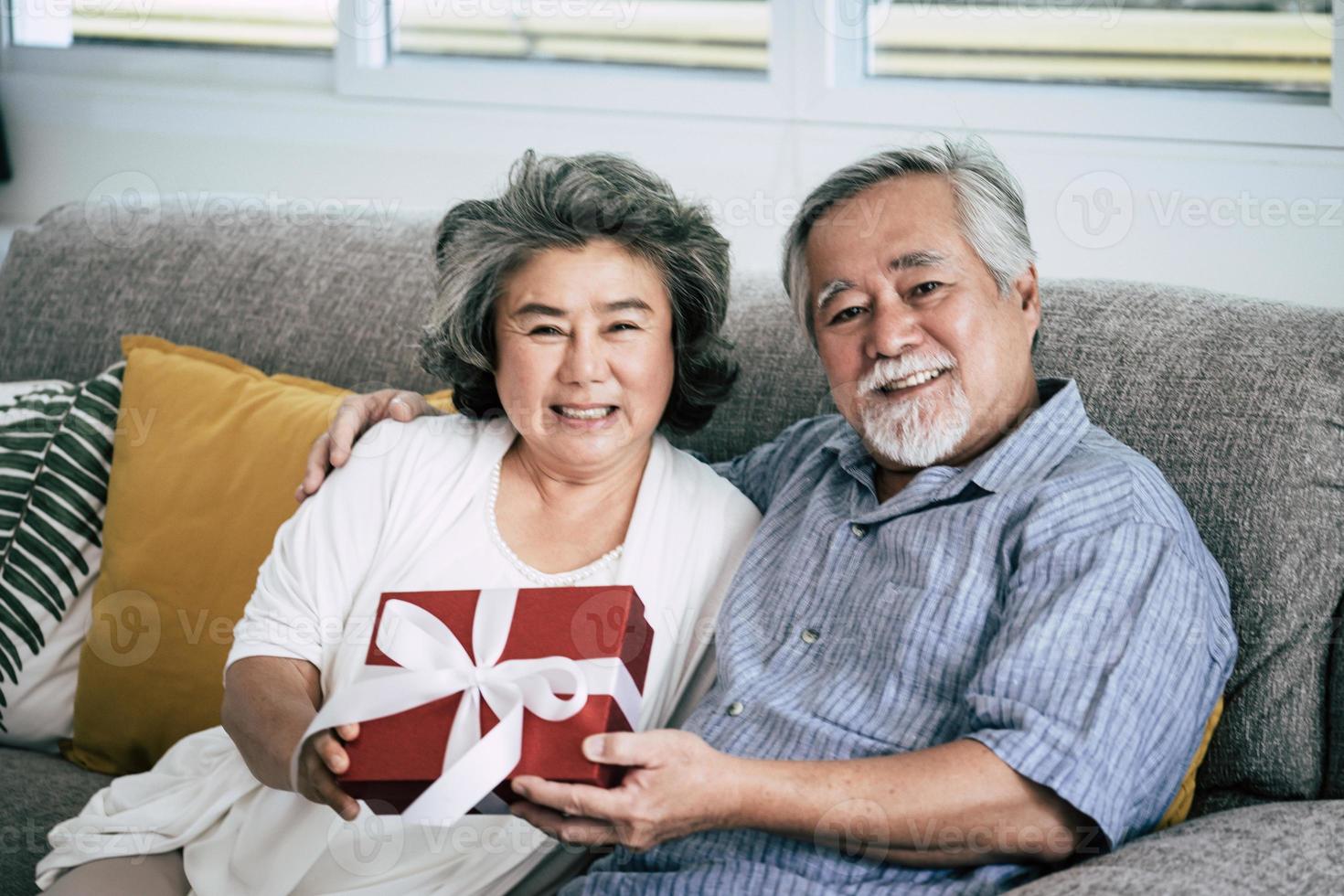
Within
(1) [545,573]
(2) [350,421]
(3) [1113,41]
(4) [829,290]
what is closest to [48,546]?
(2) [350,421]

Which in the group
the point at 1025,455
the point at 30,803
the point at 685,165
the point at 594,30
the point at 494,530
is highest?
the point at 594,30

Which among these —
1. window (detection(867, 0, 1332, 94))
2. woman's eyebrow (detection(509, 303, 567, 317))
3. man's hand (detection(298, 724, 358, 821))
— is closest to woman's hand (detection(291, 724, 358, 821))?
man's hand (detection(298, 724, 358, 821))

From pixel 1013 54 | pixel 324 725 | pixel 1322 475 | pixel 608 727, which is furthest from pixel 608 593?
pixel 1013 54

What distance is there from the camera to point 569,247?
154cm

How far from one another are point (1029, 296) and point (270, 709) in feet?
3.25

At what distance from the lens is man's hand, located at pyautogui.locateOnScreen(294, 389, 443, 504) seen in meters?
1.61

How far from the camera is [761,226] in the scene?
8.54ft

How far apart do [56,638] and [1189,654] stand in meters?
1.59

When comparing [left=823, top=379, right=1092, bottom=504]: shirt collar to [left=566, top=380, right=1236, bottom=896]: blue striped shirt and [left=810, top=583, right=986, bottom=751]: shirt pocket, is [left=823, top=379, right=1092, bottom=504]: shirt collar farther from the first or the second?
[left=810, top=583, right=986, bottom=751]: shirt pocket

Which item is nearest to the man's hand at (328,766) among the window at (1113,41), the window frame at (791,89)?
the window frame at (791,89)

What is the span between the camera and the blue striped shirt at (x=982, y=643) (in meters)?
1.19

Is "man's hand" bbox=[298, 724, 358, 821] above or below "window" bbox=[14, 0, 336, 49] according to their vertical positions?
below

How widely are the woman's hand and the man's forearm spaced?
0.36m

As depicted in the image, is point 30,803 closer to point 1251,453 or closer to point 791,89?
point 1251,453
